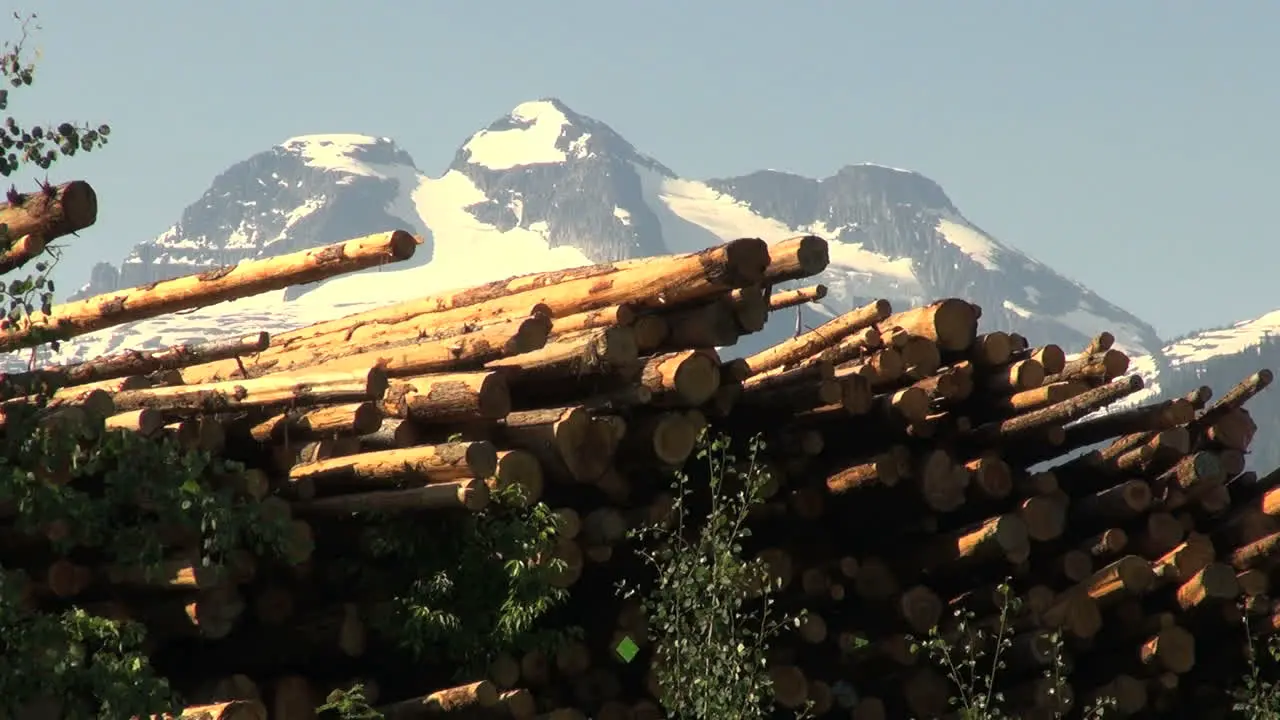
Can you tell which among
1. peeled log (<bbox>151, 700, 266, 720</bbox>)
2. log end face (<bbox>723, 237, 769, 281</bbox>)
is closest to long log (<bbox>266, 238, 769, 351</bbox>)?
log end face (<bbox>723, 237, 769, 281</bbox>)

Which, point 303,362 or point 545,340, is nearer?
point 545,340

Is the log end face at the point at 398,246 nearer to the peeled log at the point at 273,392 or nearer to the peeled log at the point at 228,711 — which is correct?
the peeled log at the point at 273,392

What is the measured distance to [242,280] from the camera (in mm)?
12039

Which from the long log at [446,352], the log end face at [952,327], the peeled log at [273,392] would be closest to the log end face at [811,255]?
the log end face at [952,327]

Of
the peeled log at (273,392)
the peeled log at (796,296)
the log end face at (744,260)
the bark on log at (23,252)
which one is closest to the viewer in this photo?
the bark on log at (23,252)

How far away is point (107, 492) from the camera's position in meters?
7.23

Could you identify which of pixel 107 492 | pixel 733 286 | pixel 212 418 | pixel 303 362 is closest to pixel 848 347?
pixel 733 286

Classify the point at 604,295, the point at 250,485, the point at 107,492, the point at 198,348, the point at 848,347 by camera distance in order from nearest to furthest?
1. the point at 107,492
2. the point at 250,485
3. the point at 198,348
4. the point at 604,295
5. the point at 848,347

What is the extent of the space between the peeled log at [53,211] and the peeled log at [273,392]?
263 cm

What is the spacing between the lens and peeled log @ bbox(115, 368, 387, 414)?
10078 mm

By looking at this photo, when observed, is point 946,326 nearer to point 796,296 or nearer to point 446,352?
point 796,296

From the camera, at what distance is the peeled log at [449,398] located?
10.2 m

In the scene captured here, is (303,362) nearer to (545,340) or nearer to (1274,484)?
(545,340)

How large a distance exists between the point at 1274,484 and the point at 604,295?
4.91 metres
